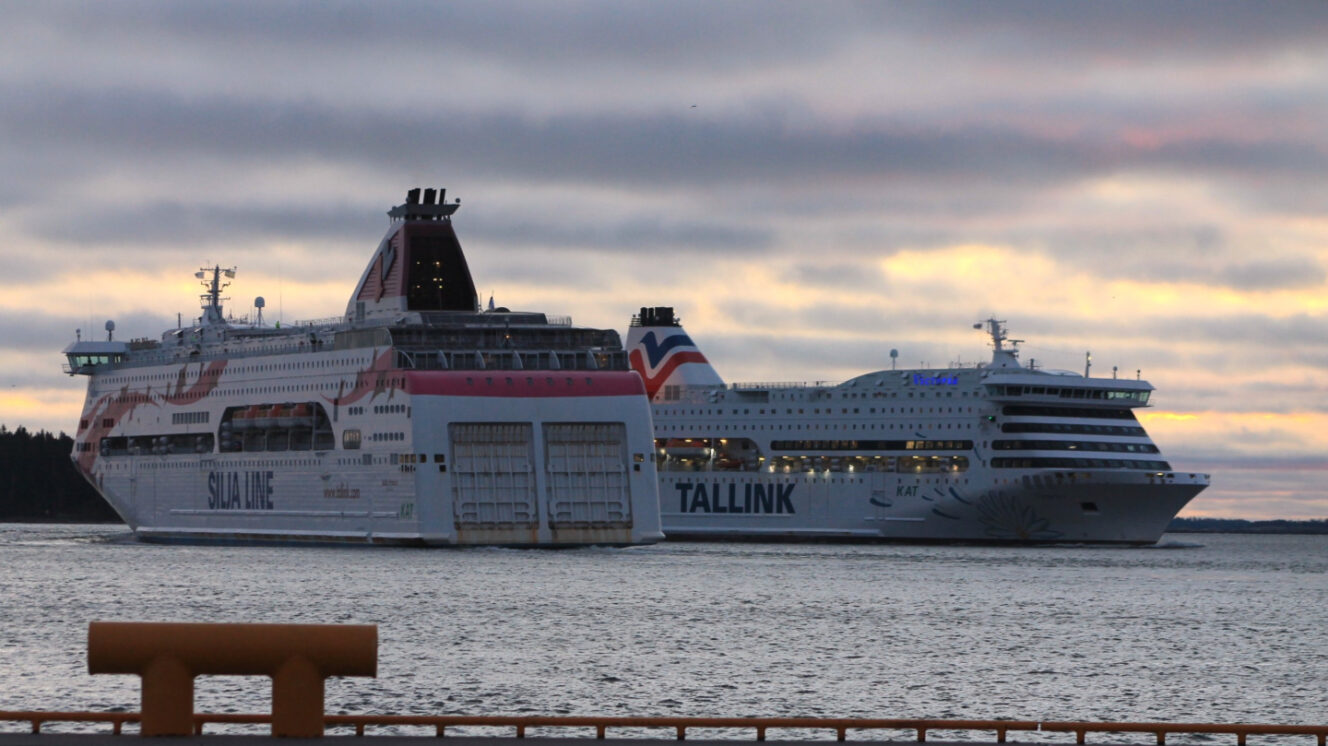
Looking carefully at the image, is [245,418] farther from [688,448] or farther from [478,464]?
[688,448]

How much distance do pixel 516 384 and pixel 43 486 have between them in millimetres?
116478

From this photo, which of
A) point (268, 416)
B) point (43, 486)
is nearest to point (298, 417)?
point (268, 416)

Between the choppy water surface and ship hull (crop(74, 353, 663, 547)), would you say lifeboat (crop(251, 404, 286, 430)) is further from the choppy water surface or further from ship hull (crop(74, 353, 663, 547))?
the choppy water surface

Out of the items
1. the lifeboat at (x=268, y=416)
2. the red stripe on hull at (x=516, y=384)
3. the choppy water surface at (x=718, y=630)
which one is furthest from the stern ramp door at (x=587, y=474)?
the lifeboat at (x=268, y=416)

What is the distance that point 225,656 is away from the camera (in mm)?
17469

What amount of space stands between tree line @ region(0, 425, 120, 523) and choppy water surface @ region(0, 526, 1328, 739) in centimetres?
9773

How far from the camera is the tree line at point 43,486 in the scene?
178 metres

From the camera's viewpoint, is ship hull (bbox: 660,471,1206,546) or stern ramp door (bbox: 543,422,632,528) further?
ship hull (bbox: 660,471,1206,546)

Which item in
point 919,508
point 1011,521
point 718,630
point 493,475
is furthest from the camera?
point 919,508

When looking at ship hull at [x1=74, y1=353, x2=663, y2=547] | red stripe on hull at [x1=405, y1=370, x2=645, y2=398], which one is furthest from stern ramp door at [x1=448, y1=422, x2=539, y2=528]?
red stripe on hull at [x1=405, y1=370, x2=645, y2=398]

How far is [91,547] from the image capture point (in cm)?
9394

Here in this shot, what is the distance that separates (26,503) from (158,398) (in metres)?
93.8

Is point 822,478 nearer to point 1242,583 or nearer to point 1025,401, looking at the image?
point 1025,401

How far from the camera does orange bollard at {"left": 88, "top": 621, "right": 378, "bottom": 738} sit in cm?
1739
